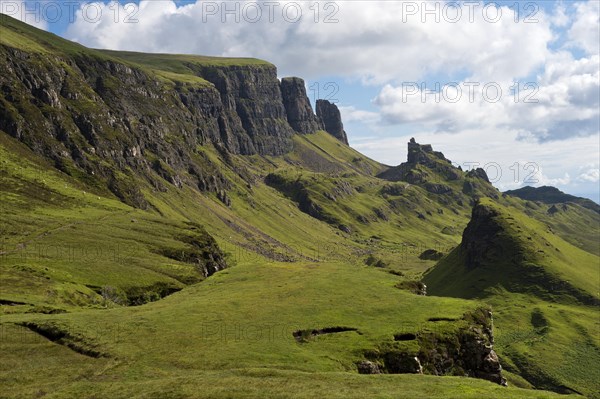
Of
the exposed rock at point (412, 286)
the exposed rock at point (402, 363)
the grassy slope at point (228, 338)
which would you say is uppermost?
the exposed rock at point (412, 286)

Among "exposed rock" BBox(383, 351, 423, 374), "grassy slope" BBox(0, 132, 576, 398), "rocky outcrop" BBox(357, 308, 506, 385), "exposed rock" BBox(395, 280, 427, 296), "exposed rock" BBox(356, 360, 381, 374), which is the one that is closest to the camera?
"grassy slope" BBox(0, 132, 576, 398)

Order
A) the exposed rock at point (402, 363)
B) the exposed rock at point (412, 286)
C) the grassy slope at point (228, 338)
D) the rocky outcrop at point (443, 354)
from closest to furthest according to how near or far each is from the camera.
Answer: the grassy slope at point (228, 338)
the exposed rock at point (402, 363)
the rocky outcrop at point (443, 354)
the exposed rock at point (412, 286)

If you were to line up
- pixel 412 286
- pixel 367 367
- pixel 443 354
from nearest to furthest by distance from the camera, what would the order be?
pixel 367 367 → pixel 443 354 → pixel 412 286

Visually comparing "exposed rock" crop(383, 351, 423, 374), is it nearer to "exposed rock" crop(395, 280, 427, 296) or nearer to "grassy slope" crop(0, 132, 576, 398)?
"grassy slope" crop(0, 132, 576, 398)

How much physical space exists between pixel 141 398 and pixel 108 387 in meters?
8.92

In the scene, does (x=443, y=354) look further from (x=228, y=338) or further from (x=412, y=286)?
(x=412, y=286)

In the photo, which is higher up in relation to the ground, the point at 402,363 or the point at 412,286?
the point at 412,286

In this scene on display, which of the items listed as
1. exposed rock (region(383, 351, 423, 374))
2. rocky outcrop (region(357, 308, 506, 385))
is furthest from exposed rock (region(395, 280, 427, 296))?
exposed rock (region(383, 351, 423, 374))

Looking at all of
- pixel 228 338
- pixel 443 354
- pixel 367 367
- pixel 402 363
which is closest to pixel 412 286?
pixel 443 354

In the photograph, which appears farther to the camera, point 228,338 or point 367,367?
point 228,338

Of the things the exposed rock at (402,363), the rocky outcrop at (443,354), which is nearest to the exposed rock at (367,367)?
the rocky outcrop at (443,354)

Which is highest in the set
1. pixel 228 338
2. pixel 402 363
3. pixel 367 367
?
pixel 228 338

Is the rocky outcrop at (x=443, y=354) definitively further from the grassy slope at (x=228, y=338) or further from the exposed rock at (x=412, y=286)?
the exposed rock at (x=412, y=286)

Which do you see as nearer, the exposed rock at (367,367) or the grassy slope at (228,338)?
the grassy slope at (228,338)
